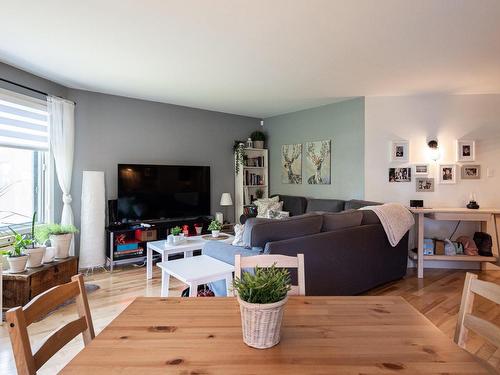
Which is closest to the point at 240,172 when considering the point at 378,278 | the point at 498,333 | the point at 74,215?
the point at 74,215

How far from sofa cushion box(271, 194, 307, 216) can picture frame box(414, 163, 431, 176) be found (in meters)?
1.76

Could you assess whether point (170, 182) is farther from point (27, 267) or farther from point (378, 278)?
point (378, 278)

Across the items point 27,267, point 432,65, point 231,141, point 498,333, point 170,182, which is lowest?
point 27,267

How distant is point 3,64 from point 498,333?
14.7 feet

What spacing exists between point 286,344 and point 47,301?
795 mm

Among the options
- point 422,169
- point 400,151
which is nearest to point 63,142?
point 400,151

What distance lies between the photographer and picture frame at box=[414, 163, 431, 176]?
4.39m

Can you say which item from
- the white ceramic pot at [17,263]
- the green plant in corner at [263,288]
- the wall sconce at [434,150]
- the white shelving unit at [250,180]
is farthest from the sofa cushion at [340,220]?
the white shelving unit at [250,180]

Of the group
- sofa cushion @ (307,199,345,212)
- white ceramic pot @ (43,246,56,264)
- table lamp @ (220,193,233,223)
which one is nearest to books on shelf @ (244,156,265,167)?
table lamp @ (220,193,233,223)

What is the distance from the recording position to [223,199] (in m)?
5.50

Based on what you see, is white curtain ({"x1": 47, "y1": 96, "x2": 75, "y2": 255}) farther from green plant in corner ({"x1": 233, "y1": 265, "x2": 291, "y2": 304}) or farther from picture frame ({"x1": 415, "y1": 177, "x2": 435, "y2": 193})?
picture frame ({"x1": 415, "y1": 177, "x2": 435, "y2": 193})

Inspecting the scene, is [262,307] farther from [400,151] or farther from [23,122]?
[400,151]

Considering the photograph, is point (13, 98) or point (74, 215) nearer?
point (13, 98)

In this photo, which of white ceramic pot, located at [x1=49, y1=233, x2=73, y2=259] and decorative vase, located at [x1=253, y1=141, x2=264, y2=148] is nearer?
white ceramic pot, located at [x1=49, y1=233, x2=73, y2=259]
